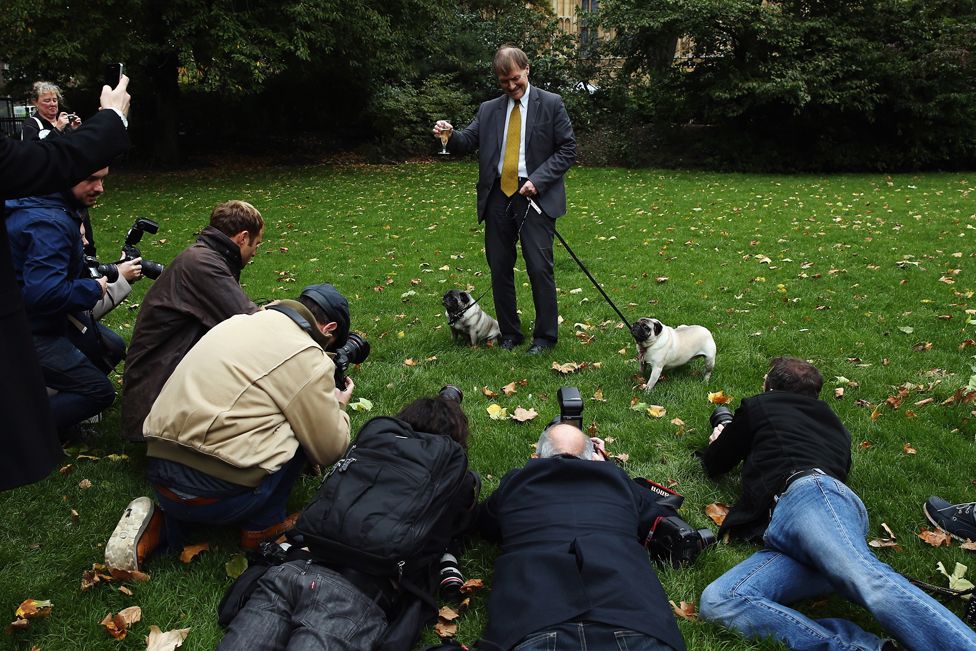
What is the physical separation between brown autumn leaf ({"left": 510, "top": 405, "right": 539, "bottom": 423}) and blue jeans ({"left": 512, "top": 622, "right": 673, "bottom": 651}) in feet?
7.77

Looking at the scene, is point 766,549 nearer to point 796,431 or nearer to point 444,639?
point 796,431

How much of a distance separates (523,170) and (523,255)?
0.68m

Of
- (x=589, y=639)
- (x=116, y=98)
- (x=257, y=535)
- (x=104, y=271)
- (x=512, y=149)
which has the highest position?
(x=116, y=98)

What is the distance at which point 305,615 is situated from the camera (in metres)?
2.48

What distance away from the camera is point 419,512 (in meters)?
2.68

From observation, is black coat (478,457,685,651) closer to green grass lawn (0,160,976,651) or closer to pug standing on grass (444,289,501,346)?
green grass lawn (0,160,976,651)

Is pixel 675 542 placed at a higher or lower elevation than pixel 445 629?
higher

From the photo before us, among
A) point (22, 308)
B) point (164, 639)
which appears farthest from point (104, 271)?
point (164, 639)

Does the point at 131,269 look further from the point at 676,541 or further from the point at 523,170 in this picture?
the point at 676,541

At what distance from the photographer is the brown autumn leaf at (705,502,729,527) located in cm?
367

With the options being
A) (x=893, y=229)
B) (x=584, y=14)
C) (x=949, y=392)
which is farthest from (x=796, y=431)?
(x=584, y=14)

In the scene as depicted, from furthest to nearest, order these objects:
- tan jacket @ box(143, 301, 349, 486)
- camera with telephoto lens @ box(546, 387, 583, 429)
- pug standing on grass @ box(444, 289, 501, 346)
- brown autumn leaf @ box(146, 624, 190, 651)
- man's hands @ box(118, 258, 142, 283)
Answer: pug standing on grass @ box(444, 289, 501, 346)
man's hands @ box(118, 258, 142, 283)
camera with telephoto lens @ box(546, 387, 583, 429)
tan jacket @ box(143, 301, 349, 486)
brown autumn leaf @ box(146, 624, 190, 651)

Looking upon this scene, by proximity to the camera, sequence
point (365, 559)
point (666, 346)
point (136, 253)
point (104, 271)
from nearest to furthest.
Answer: point (365, 559)
point (104, 271)
point (136, 253)
point (666, 346)

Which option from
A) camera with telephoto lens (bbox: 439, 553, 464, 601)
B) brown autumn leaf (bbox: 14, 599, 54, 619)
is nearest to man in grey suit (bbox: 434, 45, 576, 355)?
camera with telephoto lens (bbox: 439, 553, 464, 601)
